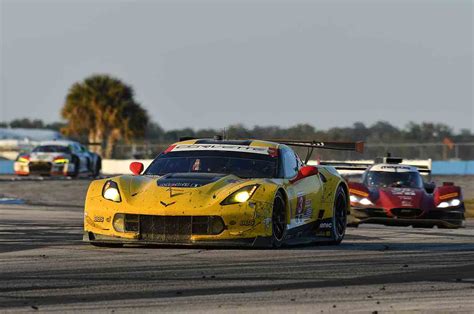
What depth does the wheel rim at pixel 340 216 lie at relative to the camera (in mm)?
14791

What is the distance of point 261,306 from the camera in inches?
305

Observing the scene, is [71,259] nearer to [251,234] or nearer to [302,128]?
[251,234]

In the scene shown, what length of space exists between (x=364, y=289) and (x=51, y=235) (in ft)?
23.5

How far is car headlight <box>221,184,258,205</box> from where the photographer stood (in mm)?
12242

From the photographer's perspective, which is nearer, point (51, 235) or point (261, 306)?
point (261, 306)

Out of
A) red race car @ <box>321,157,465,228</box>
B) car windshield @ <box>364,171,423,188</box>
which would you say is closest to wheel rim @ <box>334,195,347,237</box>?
red race car @ <box>321,157,465,228</box>

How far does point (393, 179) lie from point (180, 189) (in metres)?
11.3

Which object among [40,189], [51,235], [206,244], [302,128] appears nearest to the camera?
[206,244]

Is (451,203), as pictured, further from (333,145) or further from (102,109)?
(102,109)

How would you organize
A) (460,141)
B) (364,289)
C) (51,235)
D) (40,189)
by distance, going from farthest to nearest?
(460,141), (40,189), (51,235), (364,289)

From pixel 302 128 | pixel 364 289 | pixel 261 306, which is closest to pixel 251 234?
pixel 364 289

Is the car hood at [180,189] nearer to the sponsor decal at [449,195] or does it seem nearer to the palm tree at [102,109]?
the sponsor decal at [449,195]

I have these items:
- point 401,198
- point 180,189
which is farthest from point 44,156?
point 180,189

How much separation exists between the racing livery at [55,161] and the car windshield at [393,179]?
22.4 meters
